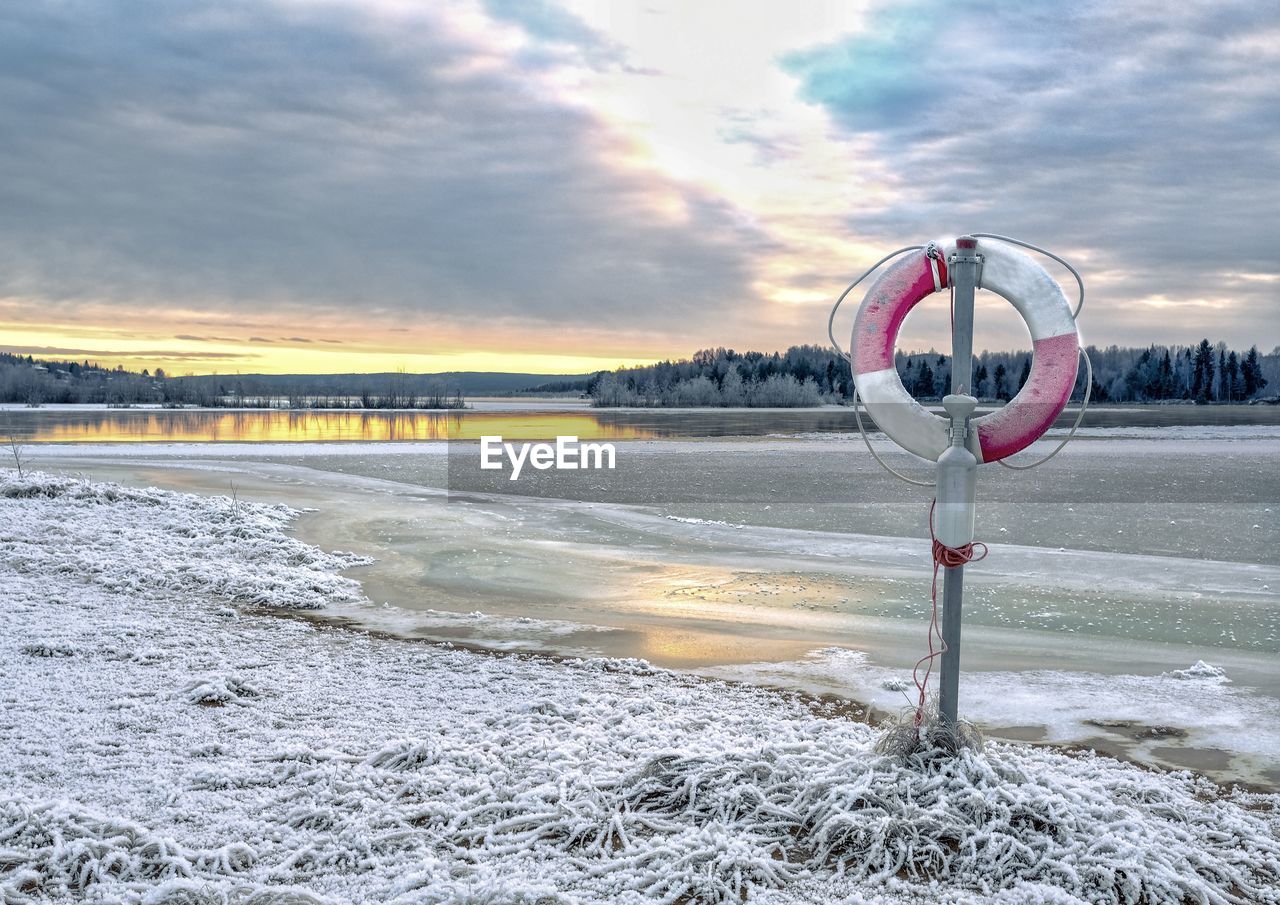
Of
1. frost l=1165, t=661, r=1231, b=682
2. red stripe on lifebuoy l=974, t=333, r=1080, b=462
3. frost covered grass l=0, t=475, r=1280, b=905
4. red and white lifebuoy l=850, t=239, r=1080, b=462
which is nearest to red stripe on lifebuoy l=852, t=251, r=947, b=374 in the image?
red and white lifebuoy l=850, t=239, r=1080, b=462

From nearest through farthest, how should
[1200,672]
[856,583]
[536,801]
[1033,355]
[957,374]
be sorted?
[536,801], [957,374], [1033,355], [1200,672], [856,583]

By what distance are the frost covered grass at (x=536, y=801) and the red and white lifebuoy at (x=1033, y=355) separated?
136cm

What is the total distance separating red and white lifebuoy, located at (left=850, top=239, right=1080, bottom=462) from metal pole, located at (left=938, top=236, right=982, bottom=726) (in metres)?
0.07

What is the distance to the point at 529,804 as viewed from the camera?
11.8 ft

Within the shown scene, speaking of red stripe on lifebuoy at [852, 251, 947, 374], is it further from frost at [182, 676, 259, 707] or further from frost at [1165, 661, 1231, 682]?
frost at [182, 676, 259, 707]

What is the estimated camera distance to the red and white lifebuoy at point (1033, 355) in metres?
3.94

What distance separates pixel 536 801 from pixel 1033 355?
9.36ft

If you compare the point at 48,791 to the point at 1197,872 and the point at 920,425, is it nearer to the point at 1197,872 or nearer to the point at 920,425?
the point at 920,425

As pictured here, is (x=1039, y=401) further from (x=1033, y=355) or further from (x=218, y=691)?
(x=218, y=691)

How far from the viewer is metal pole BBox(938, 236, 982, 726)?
3.84 m

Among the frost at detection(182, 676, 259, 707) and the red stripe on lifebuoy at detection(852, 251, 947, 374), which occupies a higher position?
the red stripe on lifebuoy at detection(852, 251, 947, 374)

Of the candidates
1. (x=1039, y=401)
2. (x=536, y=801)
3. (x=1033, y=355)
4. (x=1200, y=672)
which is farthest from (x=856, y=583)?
(x=536, y=801)

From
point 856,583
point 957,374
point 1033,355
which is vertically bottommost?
point 856,583

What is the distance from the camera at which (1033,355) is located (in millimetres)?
4133
